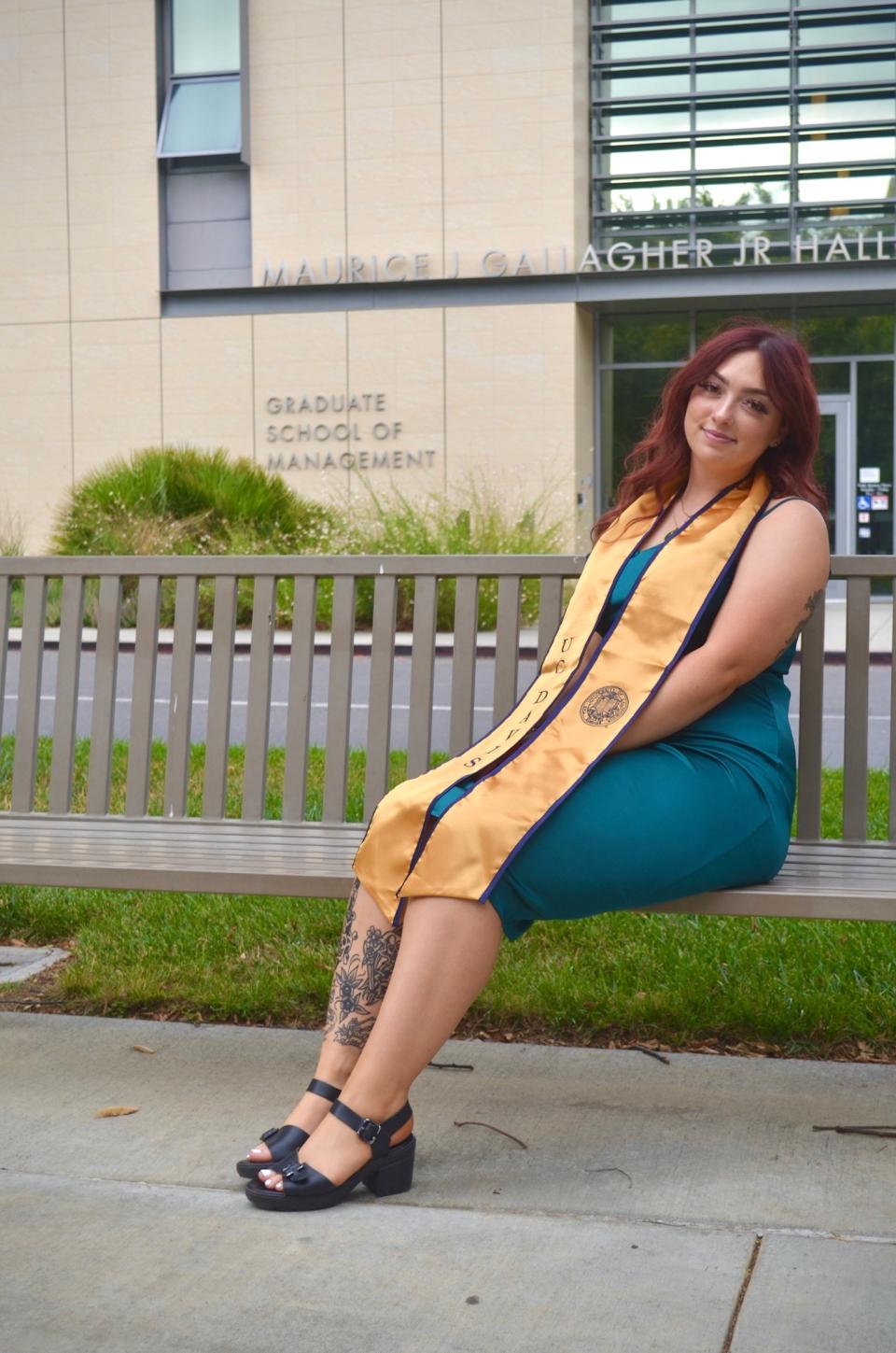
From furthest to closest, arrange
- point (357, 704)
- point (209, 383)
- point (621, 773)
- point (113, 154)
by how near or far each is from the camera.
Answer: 1. point (113, 154)
2. point (209, 383)
3. point (357, 704)
4. point (621, 773)

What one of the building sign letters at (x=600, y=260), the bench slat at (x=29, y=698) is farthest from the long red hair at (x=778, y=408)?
the building sign letters at (x=600, y=260)

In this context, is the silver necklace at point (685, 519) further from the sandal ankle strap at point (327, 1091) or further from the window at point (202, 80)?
the window at point (202, 80)

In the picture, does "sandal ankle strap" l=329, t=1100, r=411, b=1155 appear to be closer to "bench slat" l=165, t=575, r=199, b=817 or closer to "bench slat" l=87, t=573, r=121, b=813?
"bench slat" l=165, t=575, r=199, b=817

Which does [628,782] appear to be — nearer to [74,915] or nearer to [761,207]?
[74,915]

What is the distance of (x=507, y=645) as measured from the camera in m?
3.86

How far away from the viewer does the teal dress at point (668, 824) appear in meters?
2.88

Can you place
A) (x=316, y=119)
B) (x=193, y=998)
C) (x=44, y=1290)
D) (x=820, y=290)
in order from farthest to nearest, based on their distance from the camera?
(x=316, y=119)
(x=820, y=290)
(x=193, y=998)
(x=44, y=1290)

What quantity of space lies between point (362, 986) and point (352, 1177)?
0.34 metres

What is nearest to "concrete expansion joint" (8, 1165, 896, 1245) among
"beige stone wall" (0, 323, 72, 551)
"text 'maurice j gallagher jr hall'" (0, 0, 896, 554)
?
"text 'maurice j gallagher jr hall'" (0, 0, 896, 554)

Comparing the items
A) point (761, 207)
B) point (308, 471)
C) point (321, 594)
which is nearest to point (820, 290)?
point (761, 207)

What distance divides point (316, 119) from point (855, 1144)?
22.6m

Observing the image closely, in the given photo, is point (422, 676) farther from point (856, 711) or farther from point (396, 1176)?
point (396, 1176)

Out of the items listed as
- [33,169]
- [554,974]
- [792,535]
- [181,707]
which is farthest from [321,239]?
[792,535]

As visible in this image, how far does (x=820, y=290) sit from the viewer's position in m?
21.7
